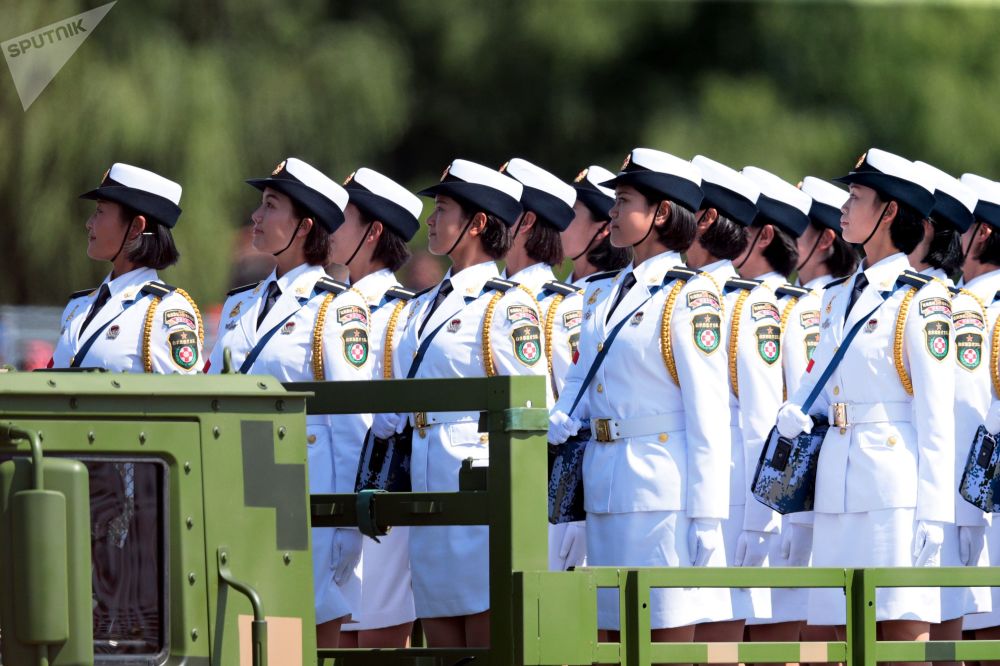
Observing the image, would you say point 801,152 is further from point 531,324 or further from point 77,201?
point 531,324

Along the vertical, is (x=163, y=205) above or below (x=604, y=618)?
above

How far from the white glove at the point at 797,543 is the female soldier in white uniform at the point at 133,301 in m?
2.04

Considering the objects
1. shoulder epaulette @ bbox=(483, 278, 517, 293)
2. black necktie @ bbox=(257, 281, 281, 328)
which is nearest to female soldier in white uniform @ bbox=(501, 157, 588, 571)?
shoulder epaulette @ bbox=(483, 278, 517, 293)

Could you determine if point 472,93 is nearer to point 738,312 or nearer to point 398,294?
point 398,294

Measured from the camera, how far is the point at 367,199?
7316 millimetres

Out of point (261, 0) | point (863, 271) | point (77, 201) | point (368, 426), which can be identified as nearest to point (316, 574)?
point (368, 426)

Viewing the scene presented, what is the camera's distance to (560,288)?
7145 millimetres

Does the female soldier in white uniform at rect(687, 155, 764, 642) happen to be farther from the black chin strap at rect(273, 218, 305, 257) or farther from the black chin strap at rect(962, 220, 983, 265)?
the black chin strap at rect(273, 218, 305, 257)

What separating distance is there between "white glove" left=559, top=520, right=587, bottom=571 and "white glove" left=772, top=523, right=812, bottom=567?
0.63 meters

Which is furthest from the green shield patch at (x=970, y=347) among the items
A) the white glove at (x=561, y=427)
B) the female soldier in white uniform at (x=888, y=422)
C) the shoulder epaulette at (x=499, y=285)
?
the shoulder epaulette at (x=499, y=285)

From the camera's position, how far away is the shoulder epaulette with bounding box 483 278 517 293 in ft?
20.9

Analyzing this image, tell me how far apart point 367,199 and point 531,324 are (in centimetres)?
131

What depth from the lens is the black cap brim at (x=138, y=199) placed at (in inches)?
279

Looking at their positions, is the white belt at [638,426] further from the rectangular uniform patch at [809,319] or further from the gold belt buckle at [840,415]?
the rectangular uniform patch at [809,319]
